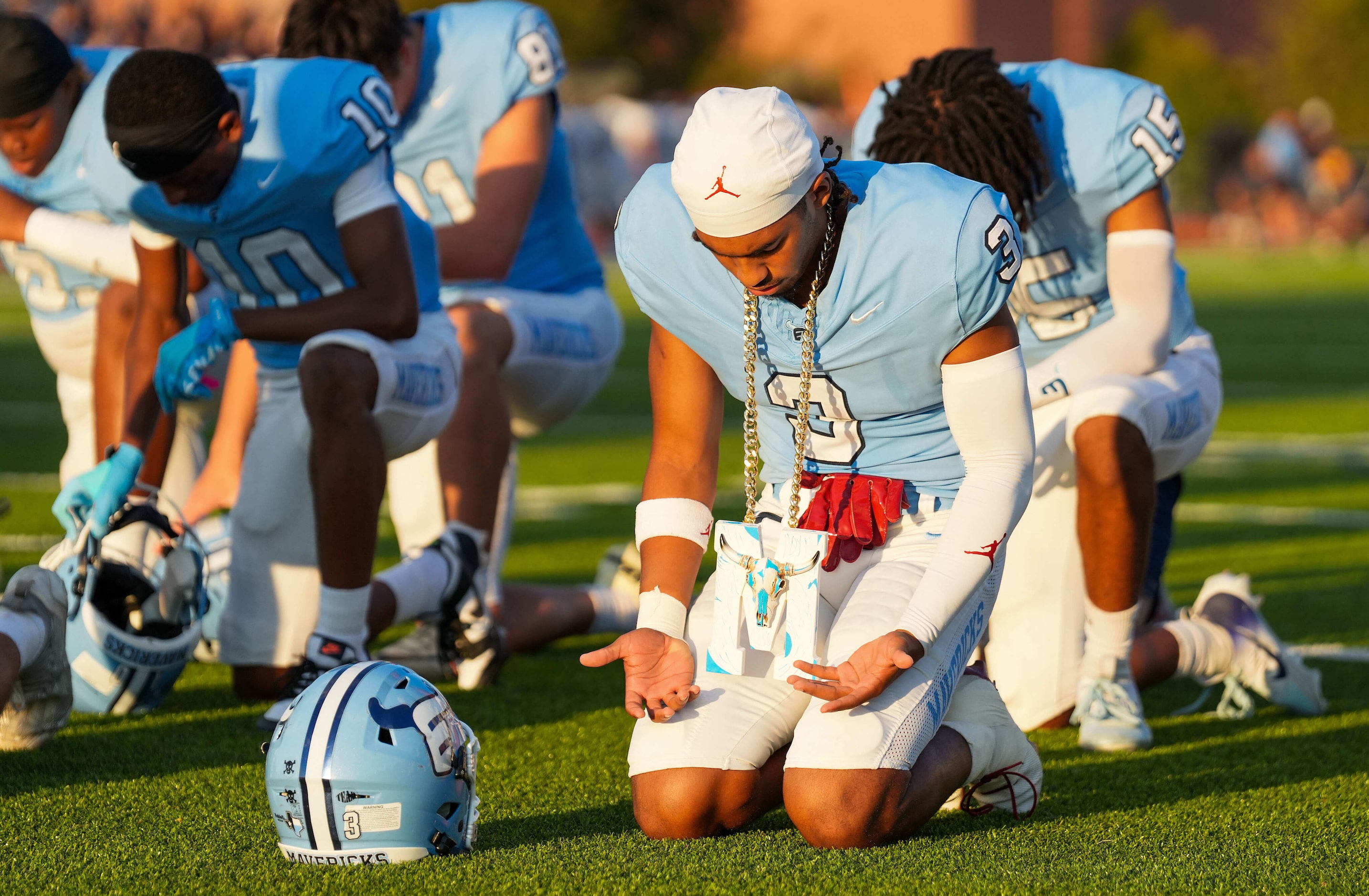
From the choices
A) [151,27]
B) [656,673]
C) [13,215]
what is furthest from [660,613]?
[151,27]

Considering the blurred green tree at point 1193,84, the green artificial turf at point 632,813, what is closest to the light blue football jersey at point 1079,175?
the green artificial turf at point 632,813

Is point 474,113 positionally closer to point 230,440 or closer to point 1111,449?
point 230,440

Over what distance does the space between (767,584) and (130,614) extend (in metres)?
1.77

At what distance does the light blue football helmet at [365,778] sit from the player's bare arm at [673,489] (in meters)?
0.32

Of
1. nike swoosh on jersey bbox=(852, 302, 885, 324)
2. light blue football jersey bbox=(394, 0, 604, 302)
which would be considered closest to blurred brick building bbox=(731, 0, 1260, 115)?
light blue football jersey bbox=(394, 0, 604, 302)

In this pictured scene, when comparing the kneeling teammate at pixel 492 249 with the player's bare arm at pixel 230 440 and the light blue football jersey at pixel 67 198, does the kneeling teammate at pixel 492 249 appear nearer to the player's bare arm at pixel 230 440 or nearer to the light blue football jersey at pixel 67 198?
the player's bare arm at pixel 230 440

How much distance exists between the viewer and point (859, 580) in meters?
3.23

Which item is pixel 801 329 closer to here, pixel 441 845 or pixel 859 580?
pixel 859 580

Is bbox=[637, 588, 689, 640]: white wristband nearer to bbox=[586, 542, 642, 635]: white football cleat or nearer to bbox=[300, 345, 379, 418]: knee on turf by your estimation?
bbox=[300, 345, 379, 418]: knee on turf

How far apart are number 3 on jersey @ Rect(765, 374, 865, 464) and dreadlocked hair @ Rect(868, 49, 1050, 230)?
0.92 m

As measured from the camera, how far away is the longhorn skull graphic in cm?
304

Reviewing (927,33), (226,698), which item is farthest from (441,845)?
(927,33)

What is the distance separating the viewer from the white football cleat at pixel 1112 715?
3838 millimetres

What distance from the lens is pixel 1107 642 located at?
13.0 ft
